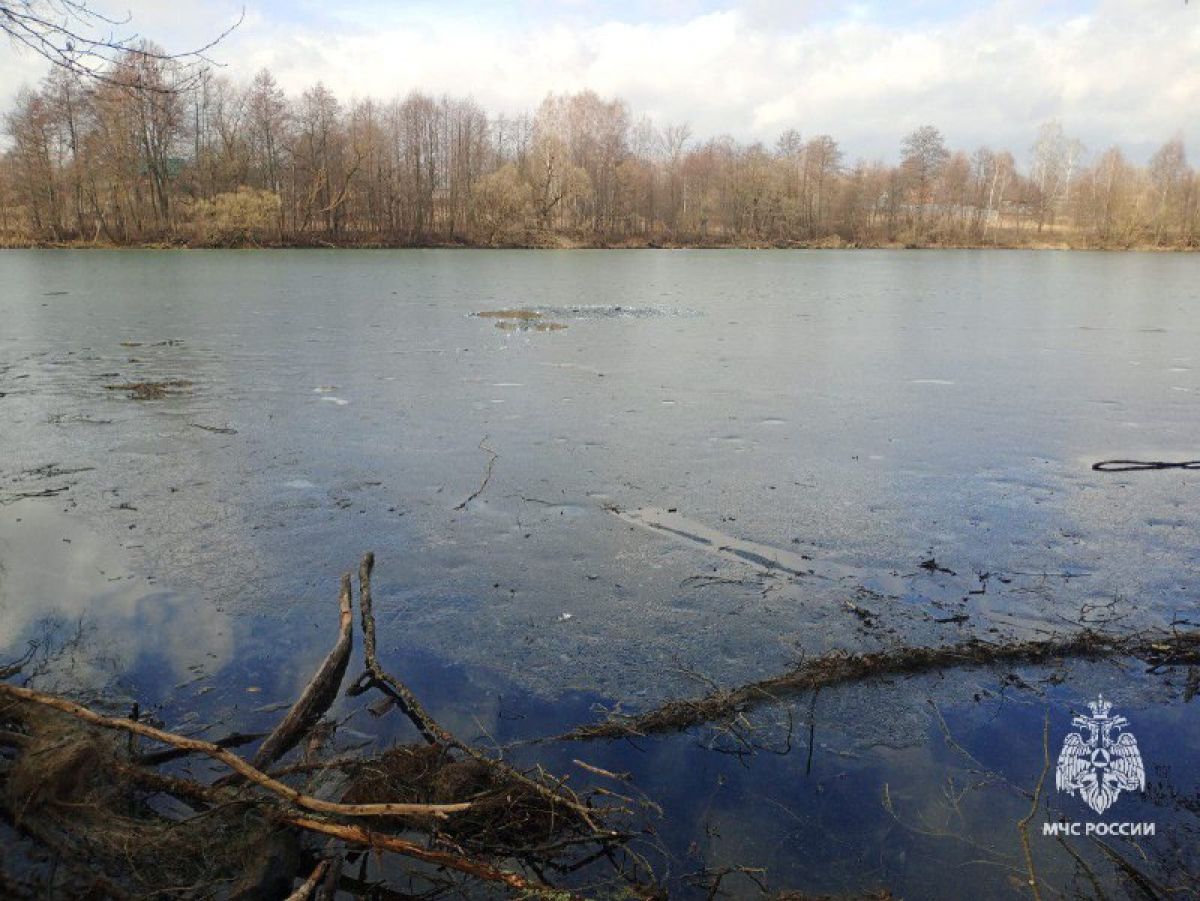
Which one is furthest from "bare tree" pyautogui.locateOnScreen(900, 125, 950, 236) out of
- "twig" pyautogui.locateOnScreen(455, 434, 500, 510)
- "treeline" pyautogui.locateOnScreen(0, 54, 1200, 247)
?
"twig" pyautogui.locateOnScreen(455, 434, 500, 510)

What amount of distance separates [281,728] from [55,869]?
2.78ft

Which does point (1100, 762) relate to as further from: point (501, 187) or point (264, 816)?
point (501, 187)

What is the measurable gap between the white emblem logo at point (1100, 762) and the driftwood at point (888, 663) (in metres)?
0.50

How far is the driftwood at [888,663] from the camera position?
359 centimetres

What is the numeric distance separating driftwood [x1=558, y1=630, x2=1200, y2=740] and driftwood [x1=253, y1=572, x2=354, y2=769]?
108 cm

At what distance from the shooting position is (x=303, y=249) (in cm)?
5306

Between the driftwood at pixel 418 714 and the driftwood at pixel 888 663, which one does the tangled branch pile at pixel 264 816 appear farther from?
the driftwood at pixel 888 663

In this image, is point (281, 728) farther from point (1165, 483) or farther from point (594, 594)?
point (1165, 483)

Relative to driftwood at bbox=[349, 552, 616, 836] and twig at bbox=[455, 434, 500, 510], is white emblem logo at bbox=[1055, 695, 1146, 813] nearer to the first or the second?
driftwood at bbox=[349, 552, 616, 836]

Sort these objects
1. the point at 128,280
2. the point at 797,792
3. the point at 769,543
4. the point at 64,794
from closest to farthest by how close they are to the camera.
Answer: the point at 64,794 < the point at 797,792 < the point at 769,543 < the point at 128,280

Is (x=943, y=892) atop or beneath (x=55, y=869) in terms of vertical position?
beneath

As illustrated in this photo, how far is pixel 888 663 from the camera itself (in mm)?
4004

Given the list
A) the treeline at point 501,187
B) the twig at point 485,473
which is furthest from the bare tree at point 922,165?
the twig at point 485,473

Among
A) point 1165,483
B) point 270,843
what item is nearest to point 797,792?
point 270,843
